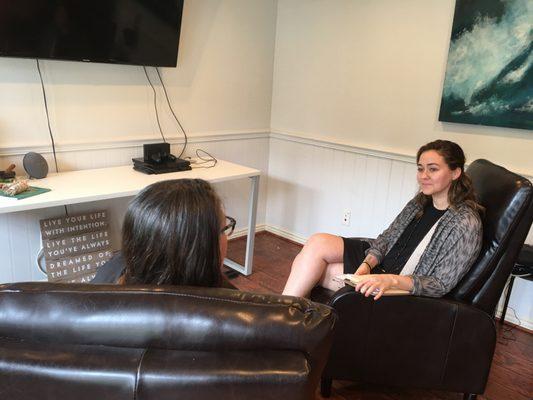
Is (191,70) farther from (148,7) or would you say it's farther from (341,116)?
(341,116)

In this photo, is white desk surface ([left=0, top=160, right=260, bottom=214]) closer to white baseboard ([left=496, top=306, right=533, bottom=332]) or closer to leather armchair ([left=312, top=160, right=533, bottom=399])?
leather armchair ([left=312, top=160, right=533, bottom=399])

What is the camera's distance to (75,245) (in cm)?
256

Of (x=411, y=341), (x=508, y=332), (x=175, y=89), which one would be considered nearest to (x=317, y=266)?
(x=411, y=341)

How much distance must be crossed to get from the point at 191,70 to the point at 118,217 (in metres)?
1.12

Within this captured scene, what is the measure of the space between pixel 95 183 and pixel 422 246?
65.8 inches

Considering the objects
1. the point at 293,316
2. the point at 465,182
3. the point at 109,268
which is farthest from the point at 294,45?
the point at 293,316

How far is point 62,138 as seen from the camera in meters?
2.55

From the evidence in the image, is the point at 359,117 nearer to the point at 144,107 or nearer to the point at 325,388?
the point at 144,107

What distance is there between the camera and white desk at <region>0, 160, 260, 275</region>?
1.98m

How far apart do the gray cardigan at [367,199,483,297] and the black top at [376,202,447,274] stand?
0.14m

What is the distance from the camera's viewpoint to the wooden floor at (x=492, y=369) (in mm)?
1944

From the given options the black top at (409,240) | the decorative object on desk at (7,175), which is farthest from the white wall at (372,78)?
the decorative object on desk at (7,175)

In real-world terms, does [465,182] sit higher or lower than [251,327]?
higher

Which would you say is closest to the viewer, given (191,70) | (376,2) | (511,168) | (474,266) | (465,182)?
(474,266)
